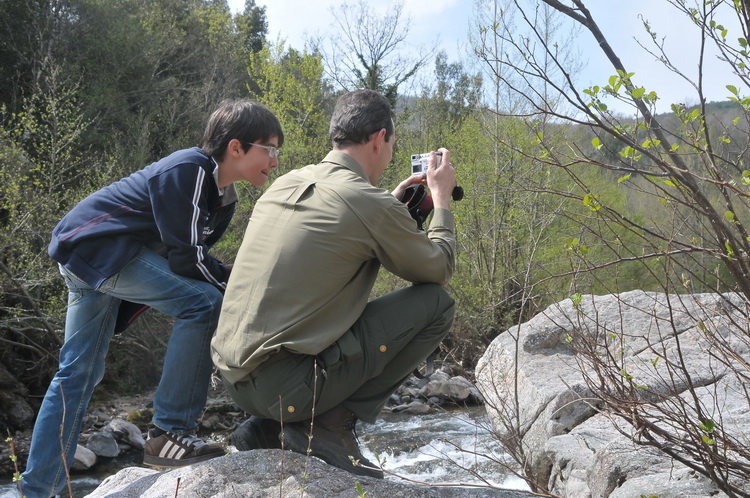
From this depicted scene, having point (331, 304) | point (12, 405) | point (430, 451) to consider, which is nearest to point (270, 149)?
point (331, 304)

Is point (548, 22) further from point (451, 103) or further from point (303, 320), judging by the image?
point (303, 320)

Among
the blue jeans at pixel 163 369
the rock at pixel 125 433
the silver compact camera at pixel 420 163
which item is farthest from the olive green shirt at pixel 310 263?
the rock at pixel 125 433

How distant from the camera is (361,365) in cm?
280

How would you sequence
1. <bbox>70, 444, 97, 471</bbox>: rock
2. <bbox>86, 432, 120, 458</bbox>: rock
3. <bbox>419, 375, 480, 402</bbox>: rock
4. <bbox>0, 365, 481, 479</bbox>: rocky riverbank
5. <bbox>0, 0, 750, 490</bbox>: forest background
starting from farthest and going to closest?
<bbox>419, 375, 480, 402</bbox>: rock < <bbox>86, 432, 120, 458</bbox>: rock < <bbox>0, 365, 481, 479</bbox>: rocky riverbank < <bbox>70, 444, 97, 471</bbox>: rock < <bbox>0, 0, 750, 490</bbox>: forest background

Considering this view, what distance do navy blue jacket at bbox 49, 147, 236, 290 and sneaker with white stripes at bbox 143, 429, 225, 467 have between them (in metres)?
0.60

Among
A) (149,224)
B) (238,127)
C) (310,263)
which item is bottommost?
(310,263)

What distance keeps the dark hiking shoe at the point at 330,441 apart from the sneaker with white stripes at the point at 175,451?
1.08 feet

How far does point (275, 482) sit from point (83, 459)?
18.5ft

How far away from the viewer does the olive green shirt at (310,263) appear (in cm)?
266

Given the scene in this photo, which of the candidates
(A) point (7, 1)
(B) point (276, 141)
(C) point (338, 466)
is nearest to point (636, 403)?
(C) point (338, 466)

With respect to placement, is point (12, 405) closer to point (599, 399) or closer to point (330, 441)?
point (330, 441)

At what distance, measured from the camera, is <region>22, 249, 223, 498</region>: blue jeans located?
116 inches

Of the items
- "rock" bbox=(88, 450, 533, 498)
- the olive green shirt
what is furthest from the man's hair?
"rock" bbox=(88, 450, 533, 498)

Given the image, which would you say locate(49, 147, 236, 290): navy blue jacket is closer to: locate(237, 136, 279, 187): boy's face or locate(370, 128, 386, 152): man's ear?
locate(237, 136, 279, 187): boy's face
